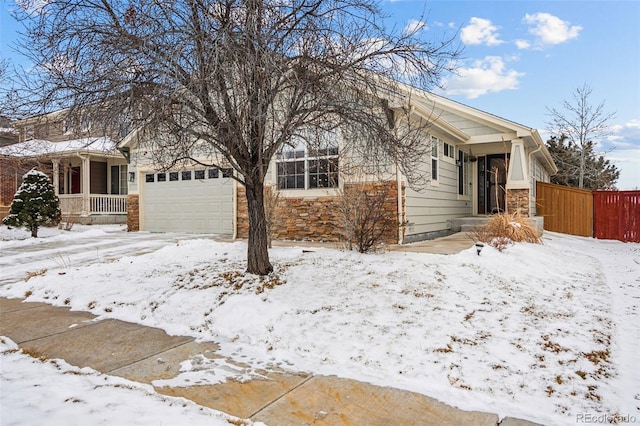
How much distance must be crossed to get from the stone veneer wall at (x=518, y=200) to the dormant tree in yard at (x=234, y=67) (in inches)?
337


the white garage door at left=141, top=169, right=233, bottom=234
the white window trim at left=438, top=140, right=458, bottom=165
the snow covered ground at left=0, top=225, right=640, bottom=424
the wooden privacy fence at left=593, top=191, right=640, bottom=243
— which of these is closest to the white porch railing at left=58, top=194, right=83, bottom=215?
the white garage door at left=141, top=169, right=233, bottom=234

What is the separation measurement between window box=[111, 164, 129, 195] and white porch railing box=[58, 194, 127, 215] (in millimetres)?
1027

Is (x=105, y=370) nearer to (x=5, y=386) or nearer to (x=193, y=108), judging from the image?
(x=5, y=386)

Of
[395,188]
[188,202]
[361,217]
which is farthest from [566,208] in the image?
[188,202]


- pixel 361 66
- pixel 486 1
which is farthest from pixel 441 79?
pixel 486 1

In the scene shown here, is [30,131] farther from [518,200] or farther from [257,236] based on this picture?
[518,200]

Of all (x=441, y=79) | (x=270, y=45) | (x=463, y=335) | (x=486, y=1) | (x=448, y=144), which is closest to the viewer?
(x=463, y=335)

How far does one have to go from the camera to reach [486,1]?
29.1 ft

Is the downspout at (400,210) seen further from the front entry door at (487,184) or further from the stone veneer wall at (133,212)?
the stone veneer wall at (133,212)

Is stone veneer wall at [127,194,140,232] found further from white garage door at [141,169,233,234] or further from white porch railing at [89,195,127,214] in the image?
white porch railing at [89,195,127,214]

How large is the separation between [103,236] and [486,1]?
12.9 m

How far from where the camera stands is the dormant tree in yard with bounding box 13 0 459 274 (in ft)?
13.5

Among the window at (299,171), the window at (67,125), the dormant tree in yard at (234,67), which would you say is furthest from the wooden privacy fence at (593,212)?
the window at (67,125)

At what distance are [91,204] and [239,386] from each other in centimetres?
1820
